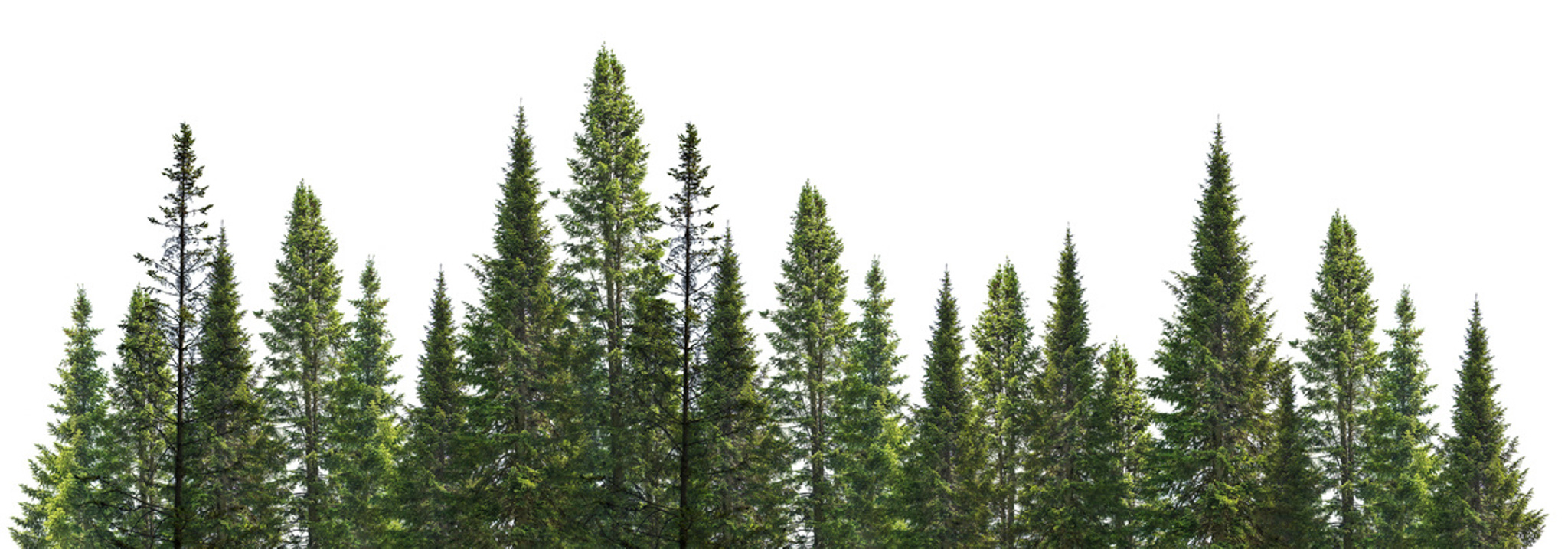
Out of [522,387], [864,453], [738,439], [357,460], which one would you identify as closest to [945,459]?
[864,453]

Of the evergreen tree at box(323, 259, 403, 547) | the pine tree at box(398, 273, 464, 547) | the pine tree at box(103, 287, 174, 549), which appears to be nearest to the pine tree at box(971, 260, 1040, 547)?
the pine tree at box(398, 273, 464, 547)

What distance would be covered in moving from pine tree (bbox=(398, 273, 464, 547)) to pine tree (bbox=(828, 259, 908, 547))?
13.2m

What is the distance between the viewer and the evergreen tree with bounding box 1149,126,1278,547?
38.7 m

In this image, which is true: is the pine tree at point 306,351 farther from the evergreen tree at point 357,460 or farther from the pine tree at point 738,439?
the pine tree at point 738,439

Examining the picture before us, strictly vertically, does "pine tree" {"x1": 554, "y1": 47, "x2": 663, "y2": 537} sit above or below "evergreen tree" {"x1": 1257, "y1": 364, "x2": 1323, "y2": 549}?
above

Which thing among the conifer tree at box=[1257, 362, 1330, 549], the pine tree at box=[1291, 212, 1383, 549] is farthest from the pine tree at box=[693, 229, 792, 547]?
the pine tree at box=[1291, 212, 1383, 549]

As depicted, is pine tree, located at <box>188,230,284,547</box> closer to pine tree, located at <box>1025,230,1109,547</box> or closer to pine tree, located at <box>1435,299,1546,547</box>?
pine tree, located at <box>1025,230,1109,547</box>

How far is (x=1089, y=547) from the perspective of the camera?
43.3 meters

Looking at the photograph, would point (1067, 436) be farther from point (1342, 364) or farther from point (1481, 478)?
point (1481, 478)

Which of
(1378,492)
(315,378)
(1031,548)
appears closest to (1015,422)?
(1031,548)

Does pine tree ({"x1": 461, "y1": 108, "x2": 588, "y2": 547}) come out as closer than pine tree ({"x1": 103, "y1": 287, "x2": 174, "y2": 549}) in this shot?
Yes

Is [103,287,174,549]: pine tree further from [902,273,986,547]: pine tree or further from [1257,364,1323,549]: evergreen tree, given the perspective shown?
[1257,364,1323,549]: evergreen tree

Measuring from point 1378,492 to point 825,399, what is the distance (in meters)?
22.2

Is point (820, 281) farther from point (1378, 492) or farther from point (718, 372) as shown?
point (1378, 492)
